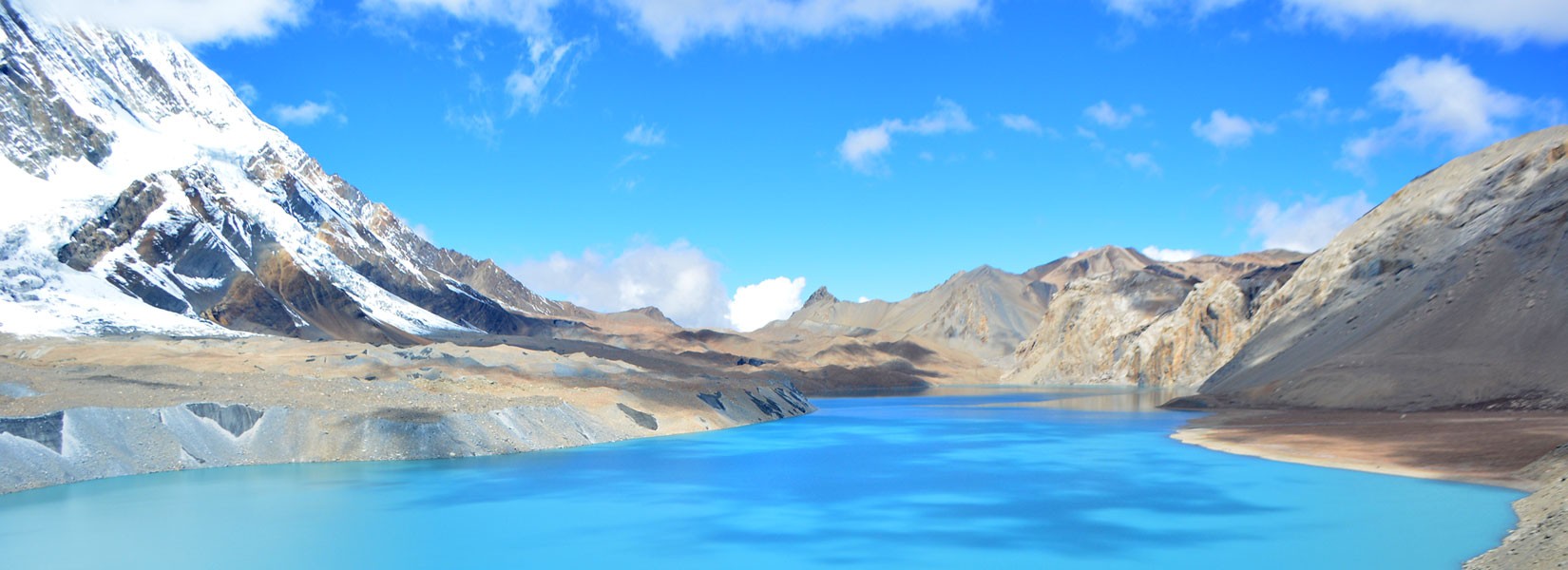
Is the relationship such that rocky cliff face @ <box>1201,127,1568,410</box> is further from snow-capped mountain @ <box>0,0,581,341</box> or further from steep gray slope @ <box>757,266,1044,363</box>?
steep gray slope @ <box>757,266,1044,363</box>

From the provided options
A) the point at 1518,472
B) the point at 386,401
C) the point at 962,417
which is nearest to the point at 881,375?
the point at 962,417

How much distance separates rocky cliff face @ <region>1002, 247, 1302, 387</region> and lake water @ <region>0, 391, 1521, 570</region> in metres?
57.4

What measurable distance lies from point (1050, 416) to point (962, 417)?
4350mm

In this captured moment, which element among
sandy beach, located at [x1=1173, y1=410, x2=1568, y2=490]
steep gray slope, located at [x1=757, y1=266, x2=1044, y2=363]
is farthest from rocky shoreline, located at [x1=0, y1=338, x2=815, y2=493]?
steep gray slope, located at [x1=757, y1=266, x2=1044, y2=363]

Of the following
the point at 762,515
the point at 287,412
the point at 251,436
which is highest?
the point at 287,412

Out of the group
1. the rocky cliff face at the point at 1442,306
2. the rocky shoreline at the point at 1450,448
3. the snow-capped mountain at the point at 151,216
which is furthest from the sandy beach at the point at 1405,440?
the snow-capped mountain at the point at 151,216

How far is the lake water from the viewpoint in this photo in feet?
49.7

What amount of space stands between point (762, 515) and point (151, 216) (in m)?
90.0

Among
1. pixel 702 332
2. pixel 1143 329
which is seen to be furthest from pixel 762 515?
pixel 702 332

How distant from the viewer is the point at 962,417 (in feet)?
163

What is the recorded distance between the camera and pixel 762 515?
19.3 meters

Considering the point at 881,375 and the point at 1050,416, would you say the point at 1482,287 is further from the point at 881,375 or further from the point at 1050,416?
the point at 881,375

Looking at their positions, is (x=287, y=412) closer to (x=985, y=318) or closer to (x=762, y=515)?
(x=762, y=515)

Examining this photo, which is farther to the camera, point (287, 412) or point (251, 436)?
point (287, 412)
